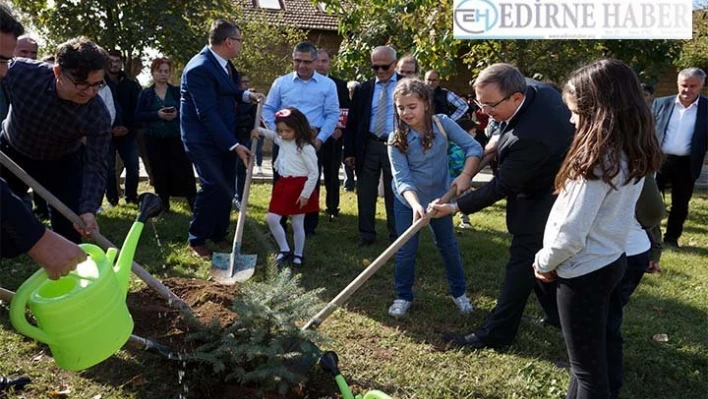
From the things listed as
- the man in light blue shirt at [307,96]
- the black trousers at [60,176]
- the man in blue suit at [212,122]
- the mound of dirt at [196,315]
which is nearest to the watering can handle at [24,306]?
the mound of dirt at [196,315]

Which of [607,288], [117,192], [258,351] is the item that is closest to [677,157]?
[607,288]

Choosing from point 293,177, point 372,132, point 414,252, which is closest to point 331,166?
point 372,132

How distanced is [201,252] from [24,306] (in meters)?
3.29

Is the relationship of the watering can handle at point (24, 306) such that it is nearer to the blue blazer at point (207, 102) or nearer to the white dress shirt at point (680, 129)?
the blue blazer at point (207, 102)

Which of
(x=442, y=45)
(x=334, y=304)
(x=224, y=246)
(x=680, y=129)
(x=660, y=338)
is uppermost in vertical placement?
(x=442, y=45)

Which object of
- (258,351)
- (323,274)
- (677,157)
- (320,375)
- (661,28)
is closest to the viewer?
(258,351)

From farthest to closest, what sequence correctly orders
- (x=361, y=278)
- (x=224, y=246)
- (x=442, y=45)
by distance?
(x=442, y=45) < (x=224, y=246) < (x=361, y=278)

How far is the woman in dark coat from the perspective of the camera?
6.80 m

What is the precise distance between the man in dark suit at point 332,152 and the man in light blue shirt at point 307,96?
2.39 feet

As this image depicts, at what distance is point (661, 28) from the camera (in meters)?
10.7

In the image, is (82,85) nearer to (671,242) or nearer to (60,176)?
(60,176)

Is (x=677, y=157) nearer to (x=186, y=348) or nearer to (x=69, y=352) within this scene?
(x=186, y=348)

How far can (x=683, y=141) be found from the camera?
6.86 metres

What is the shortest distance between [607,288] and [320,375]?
1.52 metres
